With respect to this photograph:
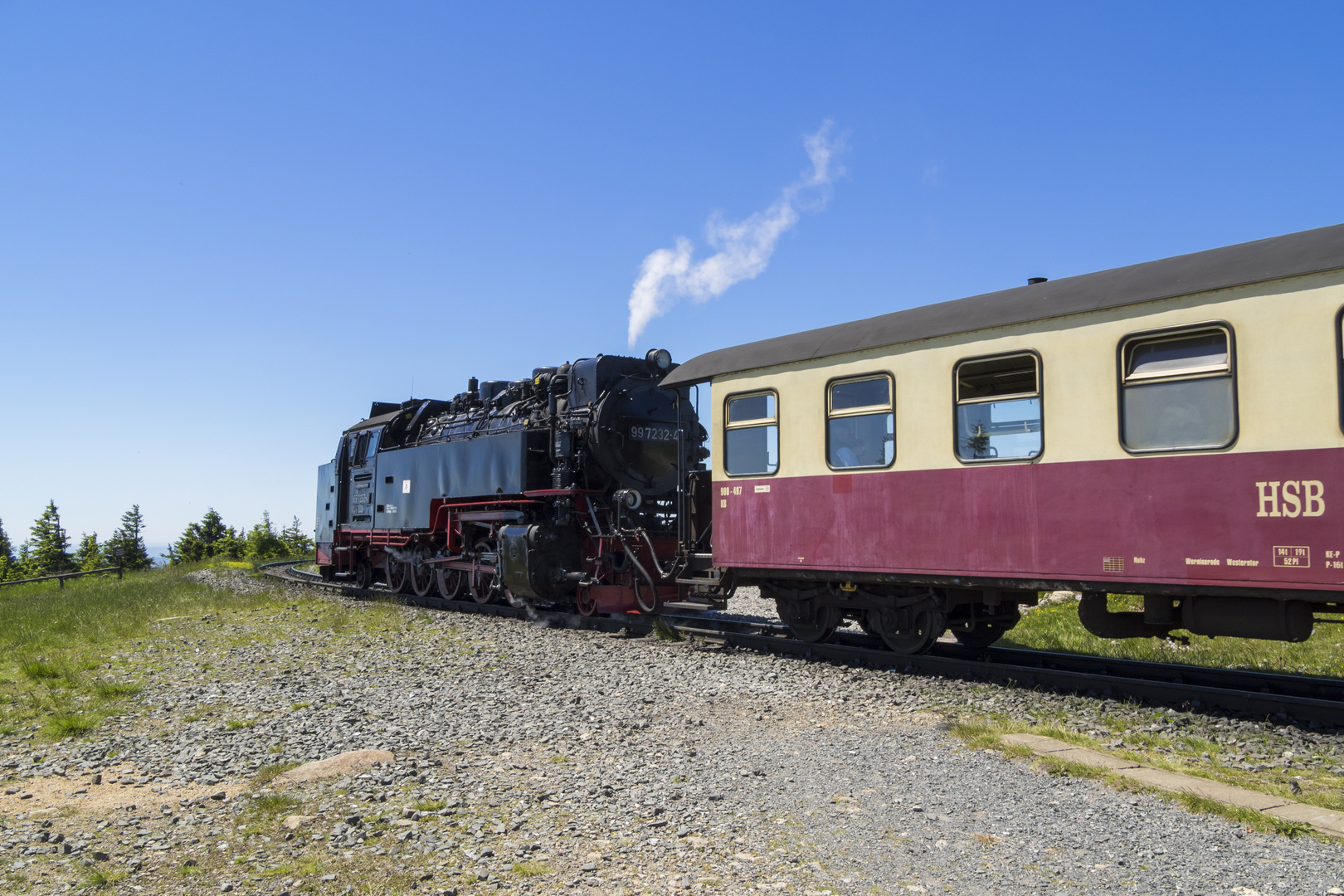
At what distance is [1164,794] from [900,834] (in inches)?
61.8

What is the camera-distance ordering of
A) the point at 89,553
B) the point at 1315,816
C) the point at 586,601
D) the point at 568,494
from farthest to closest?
the point at 89,553, the point at 568,494, the point at 586,601, the point at 1315,816

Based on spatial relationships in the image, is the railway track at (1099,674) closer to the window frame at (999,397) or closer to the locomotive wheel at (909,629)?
the locomotive wheel at (909,629)

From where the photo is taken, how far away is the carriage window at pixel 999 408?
7.14 metres

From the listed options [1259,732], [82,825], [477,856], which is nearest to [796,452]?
[1259,732]

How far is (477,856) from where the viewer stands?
3910 mm

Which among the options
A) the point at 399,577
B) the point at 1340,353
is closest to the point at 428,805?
the point at 1340,353

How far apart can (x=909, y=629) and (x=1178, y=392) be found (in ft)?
10.8

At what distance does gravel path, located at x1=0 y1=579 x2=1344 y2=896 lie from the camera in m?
3.68

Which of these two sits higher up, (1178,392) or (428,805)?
(1178,392)

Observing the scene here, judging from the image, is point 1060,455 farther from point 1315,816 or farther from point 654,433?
point 654,433

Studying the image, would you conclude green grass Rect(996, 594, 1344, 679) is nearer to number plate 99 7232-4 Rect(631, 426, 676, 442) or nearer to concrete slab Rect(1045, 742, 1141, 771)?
concrete slab Rect(1045, 742, 1141, 771)

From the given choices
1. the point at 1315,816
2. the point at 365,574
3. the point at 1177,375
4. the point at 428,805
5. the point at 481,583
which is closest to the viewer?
the point at 1315,816

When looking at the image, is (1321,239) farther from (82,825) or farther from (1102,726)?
(82,825)

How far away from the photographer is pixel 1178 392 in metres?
6.36
